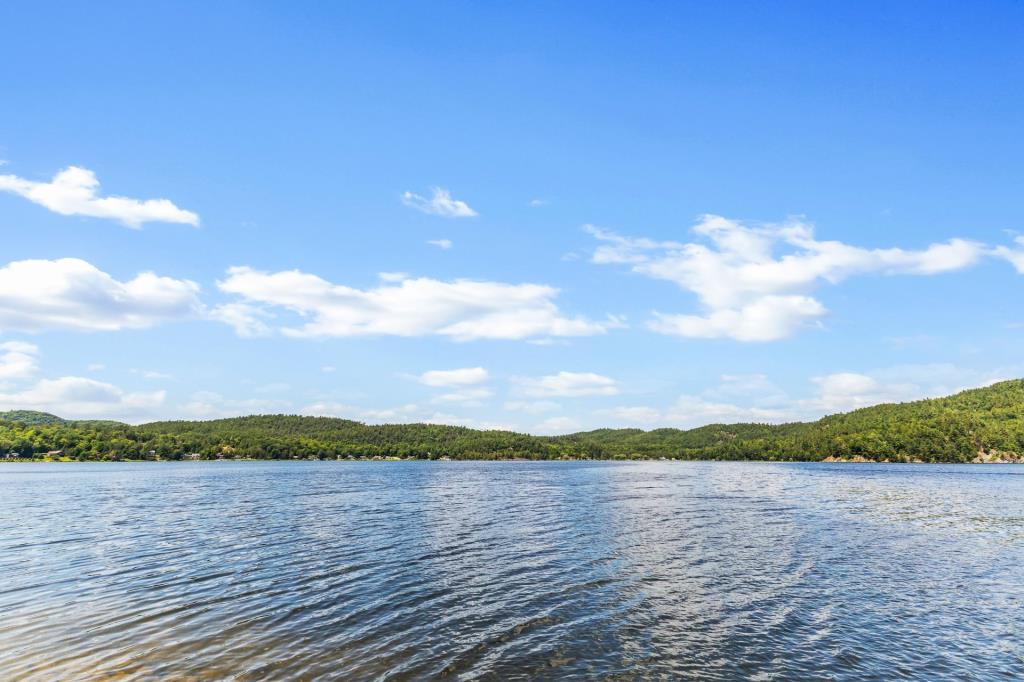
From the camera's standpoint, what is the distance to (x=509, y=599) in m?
24.4

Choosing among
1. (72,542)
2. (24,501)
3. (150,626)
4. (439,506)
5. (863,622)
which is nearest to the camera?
(150,626)

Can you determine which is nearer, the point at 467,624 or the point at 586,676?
the point at 586,676

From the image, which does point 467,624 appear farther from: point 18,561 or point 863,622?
point 18,561

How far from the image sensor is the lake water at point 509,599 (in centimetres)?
1739

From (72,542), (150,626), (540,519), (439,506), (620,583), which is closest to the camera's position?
(150,626)

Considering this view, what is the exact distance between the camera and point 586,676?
16531 millimetres

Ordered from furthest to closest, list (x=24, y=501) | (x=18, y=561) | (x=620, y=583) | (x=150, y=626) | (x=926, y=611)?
(x=24, y=501), (x=18, y=561), (x=620, y=583), (x=926, y=611), (x=150, y=626)

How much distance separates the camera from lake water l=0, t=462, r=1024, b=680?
1739 cm

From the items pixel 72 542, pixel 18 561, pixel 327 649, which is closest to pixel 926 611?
pixel 327 649

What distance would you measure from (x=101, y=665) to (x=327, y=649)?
6.27 metres

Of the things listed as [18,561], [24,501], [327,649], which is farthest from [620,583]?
[24,501]

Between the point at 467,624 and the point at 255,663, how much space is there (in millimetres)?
7362

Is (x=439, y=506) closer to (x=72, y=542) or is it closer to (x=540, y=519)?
(x=540, y=519)

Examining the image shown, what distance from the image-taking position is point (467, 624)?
2114 centimetres
